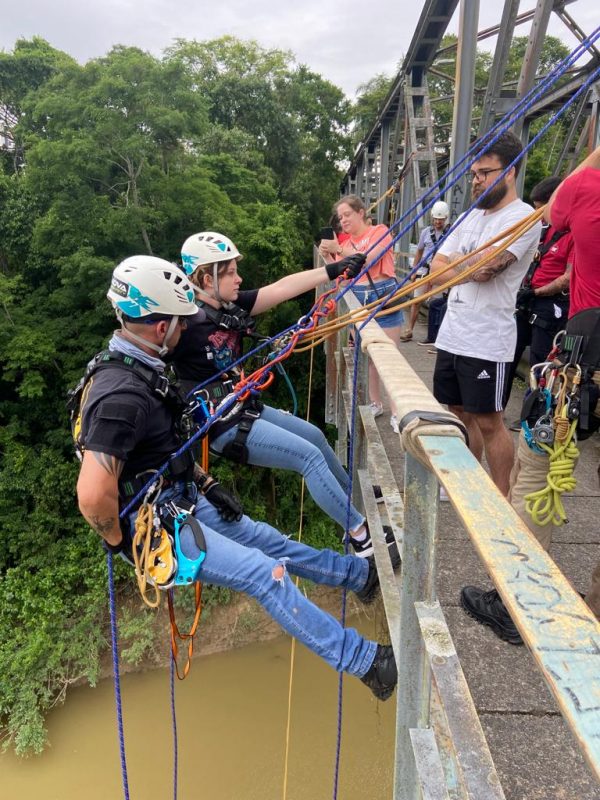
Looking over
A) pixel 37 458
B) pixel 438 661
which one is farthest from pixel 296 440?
pixel 37 458

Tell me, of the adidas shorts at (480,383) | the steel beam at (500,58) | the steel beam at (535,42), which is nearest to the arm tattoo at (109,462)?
the adidas shorts at (480,383)

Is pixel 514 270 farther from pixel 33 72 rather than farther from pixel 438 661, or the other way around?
pixel 33 72

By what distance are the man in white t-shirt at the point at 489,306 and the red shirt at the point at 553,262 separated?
1266 millimetres

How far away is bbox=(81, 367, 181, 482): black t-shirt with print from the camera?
1.82 m

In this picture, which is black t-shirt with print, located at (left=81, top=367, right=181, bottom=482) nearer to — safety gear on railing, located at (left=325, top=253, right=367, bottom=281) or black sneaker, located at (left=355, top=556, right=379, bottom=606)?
black sneaker, located at (left=355, top=556, right=379, bottom=606)

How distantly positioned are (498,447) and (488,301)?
74cm

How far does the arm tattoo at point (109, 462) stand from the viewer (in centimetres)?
181

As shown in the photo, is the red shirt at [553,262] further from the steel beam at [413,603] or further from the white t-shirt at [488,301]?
the steel beam at [413,603]

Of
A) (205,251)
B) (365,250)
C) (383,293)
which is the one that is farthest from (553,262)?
(205,251)

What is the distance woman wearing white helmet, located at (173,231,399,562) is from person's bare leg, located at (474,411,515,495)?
74cm

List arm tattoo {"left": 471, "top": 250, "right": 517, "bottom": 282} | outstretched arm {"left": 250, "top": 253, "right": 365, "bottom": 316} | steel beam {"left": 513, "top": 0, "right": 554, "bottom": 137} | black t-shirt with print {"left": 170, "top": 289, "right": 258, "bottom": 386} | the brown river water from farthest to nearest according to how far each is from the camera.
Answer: the brown river water → steel beam {"left": 513, "top": 0, "right": 554, "bottom": 137} → outstretched arm {"left": 250, "top": 253, "right": 365, "bottom": 316} → black t-shirt with print {"left": 170, "top": 289, "right": 258, "bottom": 386} → arm tattoo {"left": 471, "top": 250, "right": 517, "bottom": 282}

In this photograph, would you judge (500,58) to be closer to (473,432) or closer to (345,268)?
(345,268)

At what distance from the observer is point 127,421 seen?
185 centimetres

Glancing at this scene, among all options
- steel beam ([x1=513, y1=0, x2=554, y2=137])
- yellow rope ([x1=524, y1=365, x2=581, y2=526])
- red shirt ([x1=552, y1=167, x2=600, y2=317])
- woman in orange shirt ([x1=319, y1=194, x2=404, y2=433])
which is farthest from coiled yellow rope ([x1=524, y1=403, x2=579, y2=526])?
steel beam ([x1=513, y1=0, x2=554, y2=137])
